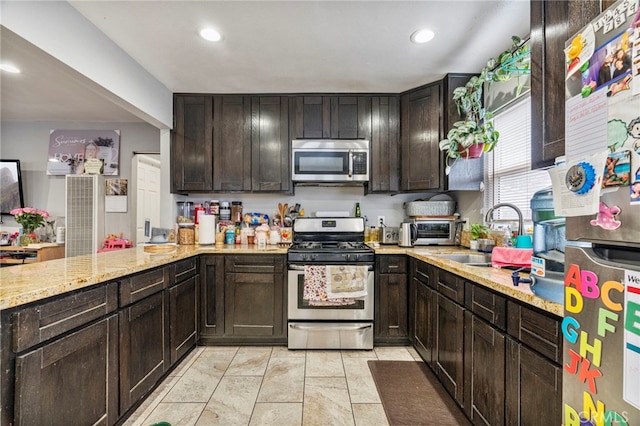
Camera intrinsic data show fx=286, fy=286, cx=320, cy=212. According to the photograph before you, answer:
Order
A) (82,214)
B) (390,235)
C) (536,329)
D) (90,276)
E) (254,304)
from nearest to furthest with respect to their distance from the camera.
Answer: (536,329) < (90,276) < (254,304) < (390,235) < (82,214)

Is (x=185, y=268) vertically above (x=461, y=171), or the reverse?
(x=461, y=171)

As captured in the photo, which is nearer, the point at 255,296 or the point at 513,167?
the point at 513,167

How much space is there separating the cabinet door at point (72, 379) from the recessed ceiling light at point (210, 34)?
1878mm

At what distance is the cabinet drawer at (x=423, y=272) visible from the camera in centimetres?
215

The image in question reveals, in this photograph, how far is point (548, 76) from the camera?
1.15 metres

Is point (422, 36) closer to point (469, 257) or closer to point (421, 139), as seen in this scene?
point (421, 139)

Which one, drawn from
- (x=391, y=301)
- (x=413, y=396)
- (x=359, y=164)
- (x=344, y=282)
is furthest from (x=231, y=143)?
(x=413, y=396)

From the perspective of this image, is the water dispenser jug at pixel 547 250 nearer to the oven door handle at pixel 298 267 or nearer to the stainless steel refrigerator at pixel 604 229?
the stainless steel refrigerator at pixel 604 229

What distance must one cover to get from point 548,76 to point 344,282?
1.91 m

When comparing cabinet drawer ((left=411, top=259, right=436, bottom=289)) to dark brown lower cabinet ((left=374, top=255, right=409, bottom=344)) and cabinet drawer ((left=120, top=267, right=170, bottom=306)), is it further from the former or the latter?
cabinet drawer ((left=120, top=267, right=170, bottom=306))

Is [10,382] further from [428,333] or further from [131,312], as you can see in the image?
[428,333]

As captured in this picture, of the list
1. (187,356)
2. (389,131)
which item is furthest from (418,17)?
(187,356)

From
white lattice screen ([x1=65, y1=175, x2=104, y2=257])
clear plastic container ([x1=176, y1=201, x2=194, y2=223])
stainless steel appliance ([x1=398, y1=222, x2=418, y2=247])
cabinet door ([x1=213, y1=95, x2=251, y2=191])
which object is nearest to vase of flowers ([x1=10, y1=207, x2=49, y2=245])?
white lattice screen ([x1=65, y1=175, x2=104, y2=257])

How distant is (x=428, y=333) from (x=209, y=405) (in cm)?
160
